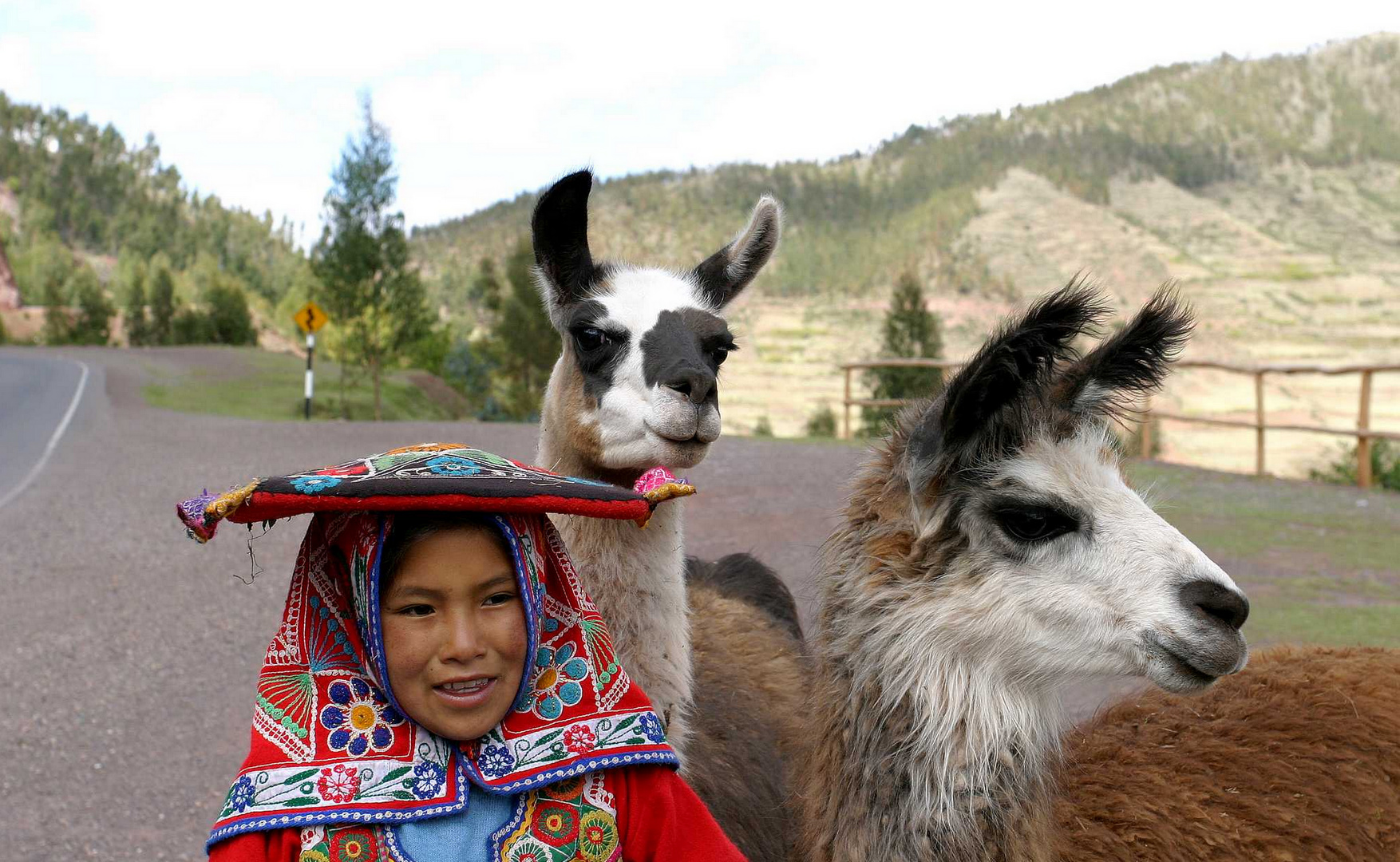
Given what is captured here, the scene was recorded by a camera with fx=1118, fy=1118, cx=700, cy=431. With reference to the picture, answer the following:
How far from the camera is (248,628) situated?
6.47 metres

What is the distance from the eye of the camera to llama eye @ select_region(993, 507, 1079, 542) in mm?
1982

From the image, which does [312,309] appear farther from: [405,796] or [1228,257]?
[1228,257]

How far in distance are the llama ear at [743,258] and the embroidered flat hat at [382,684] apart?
1.80 metres

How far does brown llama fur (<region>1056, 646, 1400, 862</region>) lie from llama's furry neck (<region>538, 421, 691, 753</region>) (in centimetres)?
91

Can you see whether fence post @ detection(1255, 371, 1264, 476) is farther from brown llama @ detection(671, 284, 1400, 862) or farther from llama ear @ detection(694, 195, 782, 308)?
brown llama @ detection(671, 284, 1400, 862)

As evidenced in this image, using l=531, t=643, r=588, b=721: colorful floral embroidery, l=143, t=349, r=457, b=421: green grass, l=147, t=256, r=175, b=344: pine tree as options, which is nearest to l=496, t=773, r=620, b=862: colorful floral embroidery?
l=531, t=643, r=588, b=721: colorful floral embroidery

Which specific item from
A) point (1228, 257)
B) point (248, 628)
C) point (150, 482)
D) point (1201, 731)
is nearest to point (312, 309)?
point (150, 482)

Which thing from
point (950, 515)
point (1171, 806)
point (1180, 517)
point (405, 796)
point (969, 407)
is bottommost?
point (1180, 517)

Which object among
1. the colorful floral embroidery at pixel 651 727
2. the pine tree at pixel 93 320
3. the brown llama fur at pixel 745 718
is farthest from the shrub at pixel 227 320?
the colorful floral embroidery at pixel 651 727

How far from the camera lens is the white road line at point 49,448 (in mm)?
11148

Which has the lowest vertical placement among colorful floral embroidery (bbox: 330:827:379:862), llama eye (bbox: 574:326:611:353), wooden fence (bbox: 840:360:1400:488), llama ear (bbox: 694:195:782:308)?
wooden fence (bbox: 840:360:1400:488)

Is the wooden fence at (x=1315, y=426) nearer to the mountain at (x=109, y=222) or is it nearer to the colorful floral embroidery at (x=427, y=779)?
the colorful floral embroidery at (x=427, y=779)

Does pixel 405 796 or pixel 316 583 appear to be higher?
pixel 316 583

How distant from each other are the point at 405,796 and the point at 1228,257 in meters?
63.2
